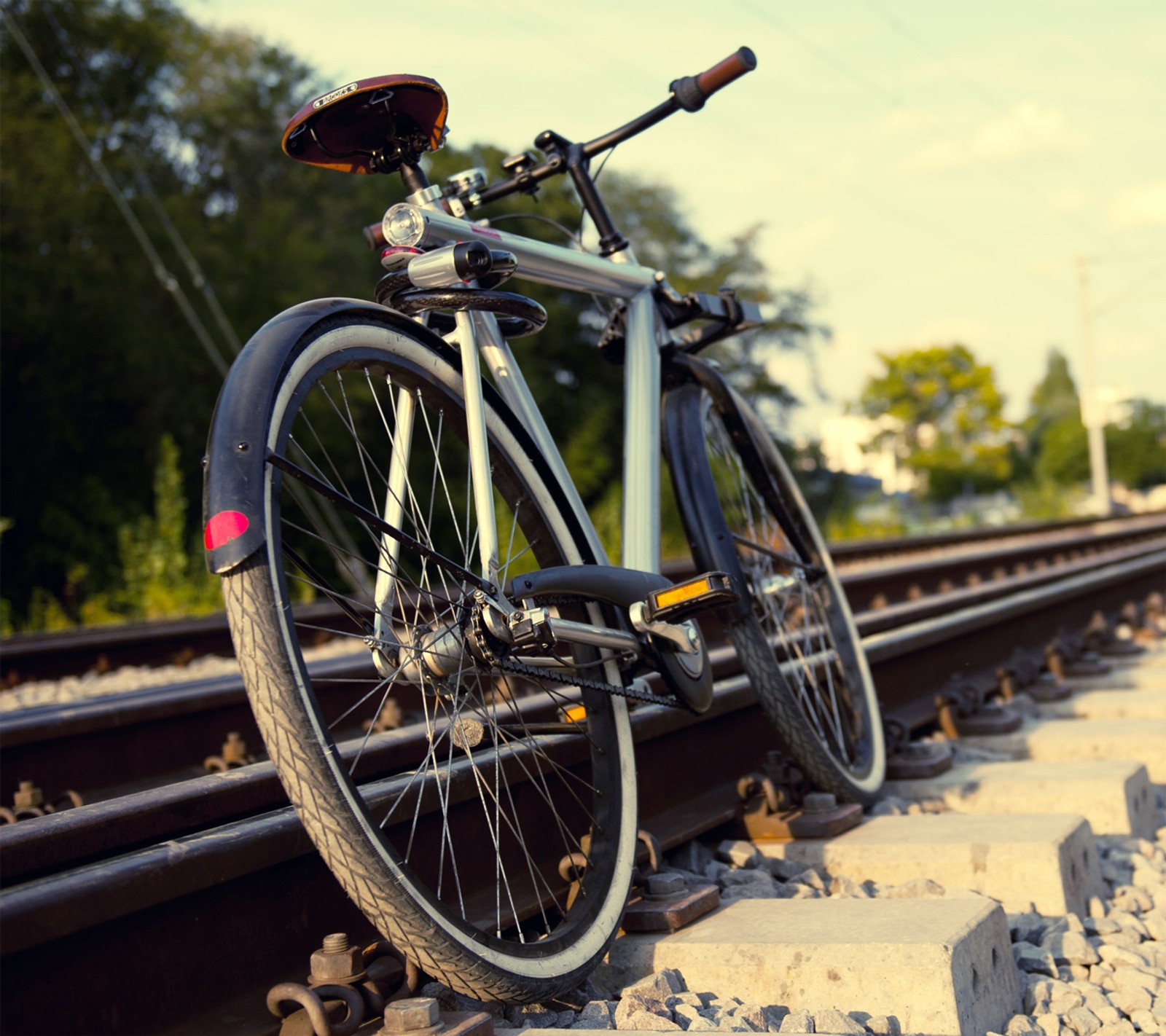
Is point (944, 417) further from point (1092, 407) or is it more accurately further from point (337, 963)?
point (337, 963)

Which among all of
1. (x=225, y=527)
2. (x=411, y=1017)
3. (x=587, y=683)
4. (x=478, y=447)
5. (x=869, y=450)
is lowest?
(x=411, y=1017)

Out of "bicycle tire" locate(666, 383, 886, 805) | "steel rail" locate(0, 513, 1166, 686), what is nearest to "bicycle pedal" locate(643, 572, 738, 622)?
"bicycle tire" locate(666, 383, 886, 805)

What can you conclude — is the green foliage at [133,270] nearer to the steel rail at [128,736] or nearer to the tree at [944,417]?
the steel rail at [128,736]

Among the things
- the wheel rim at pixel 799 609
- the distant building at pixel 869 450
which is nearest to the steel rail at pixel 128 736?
the wheel rim at pixel 799 609

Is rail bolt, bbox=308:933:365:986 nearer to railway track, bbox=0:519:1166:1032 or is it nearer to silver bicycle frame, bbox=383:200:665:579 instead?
railway track, bbox=0:519:1166:1032

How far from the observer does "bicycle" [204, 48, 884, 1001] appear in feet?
5.71

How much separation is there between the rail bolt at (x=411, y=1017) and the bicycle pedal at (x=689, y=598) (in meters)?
0.99

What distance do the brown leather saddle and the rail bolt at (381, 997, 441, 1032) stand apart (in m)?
1.47

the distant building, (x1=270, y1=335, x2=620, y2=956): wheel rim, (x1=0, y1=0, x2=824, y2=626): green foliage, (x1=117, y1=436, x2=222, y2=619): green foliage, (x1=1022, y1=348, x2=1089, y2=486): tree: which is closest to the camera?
(x1=270, y1=335, x2=620, y2=956): wheel rim

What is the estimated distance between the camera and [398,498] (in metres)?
2.32

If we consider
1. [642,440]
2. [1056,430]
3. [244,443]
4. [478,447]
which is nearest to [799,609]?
[642,440]

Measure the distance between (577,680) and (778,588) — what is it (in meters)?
1.33

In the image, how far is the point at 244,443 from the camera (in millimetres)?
1771

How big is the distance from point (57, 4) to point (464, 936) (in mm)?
23069
